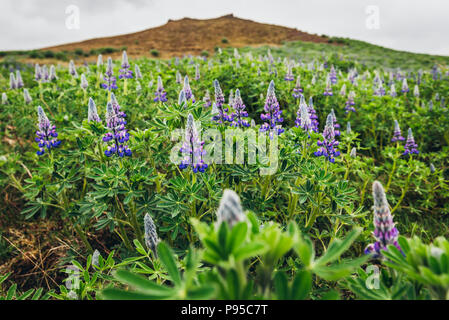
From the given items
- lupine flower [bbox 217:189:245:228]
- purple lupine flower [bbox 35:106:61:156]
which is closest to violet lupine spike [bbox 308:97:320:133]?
lupine flower [bbox 217:189:245:228]

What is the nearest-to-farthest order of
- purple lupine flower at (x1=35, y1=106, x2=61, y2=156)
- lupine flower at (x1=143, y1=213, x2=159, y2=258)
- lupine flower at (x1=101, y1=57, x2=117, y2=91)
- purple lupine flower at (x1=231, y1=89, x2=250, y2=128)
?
lupine flower at (x1=143, y1=213, x2=159, y2=258) → purple lupine flower at (x1=35, y1=106, x2=61, y2=156) → purple lupine flower at (x1=231, y1=89, x2=250, y2=128) → lupine flower at (x1=101, y1=57, x2=117, y2=91)

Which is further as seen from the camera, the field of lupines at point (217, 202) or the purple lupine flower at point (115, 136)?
the purple lupine flower at point (115, 136)

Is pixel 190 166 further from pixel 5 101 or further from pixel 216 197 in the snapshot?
pixel 5 101

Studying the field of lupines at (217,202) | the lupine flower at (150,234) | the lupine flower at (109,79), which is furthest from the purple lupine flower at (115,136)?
the lupine flower at (109,79)

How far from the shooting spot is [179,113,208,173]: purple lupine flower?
5.90ft

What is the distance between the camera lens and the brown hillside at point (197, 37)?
1013 inches

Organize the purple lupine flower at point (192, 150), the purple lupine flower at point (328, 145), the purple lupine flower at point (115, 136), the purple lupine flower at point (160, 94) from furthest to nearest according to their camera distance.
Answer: the purple lupine flower at point (160, 94)
the purple lupine flower at point (328, 145)
the purple lupine flower at point (115, 136)
the purple lupine flower at point (192, 150)

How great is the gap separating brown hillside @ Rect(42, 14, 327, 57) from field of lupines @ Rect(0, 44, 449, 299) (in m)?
20.5

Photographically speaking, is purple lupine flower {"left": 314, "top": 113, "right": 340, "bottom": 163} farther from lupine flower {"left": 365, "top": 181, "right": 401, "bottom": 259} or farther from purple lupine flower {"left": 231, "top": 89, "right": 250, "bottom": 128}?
lupine flower {"left": 365, "top": 181, "right": 401, "bottom": 259}

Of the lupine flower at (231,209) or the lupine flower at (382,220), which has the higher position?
the lupine flower at (231,209)

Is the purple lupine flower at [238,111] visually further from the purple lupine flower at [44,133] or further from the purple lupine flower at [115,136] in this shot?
the purple lupine flower at [44,133]

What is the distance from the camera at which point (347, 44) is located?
22.2m

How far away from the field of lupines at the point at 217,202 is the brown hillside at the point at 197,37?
20519 millimetres
